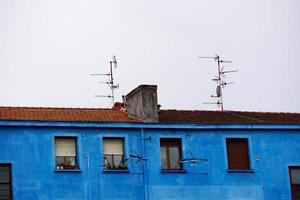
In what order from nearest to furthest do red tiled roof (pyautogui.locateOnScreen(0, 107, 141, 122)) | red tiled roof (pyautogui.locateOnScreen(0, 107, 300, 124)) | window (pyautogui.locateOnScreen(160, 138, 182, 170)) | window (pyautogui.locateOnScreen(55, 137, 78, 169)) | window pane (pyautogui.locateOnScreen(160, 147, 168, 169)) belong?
window (pyautogui.locateOnScreen(55, 137, 78, 169)) → red tiled roof (pyautogui.locateOnScreen(0, 107, 141, 122)) → red tiled roof (pyautogui.locateOnScreen(0, 107, 300, 124)) → window pane (pyautogui.locateOnScreen(160, 147, 168, 169)) → window (pyautogui.locateOnScreen(160, 138, 182, 170))

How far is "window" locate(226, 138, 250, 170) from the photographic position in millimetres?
55312

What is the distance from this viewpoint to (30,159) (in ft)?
169

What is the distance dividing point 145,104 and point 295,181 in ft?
29.3

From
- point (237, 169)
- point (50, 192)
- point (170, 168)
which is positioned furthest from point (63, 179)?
point (237, 169)

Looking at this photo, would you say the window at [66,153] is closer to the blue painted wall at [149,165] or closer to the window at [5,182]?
the blue painted wall at [149,165]

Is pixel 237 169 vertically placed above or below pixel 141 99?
below

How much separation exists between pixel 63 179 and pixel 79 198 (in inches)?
47.1

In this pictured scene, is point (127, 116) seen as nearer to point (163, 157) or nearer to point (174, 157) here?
point (163, 157)

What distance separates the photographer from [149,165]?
5356 centimetres

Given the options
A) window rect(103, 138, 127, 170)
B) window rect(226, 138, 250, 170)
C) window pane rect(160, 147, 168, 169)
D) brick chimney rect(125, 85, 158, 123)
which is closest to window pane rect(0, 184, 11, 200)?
window rect(103, 138, 127, 170)

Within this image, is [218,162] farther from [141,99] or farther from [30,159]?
[30,159]

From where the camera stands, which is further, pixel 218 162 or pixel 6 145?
pixel 218 162

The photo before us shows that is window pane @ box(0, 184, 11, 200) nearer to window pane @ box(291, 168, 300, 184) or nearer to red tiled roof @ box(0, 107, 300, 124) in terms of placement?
red tiled roof @ box(0, 107, 300, 124)

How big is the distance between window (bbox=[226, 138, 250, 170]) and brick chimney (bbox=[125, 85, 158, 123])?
4255mm
